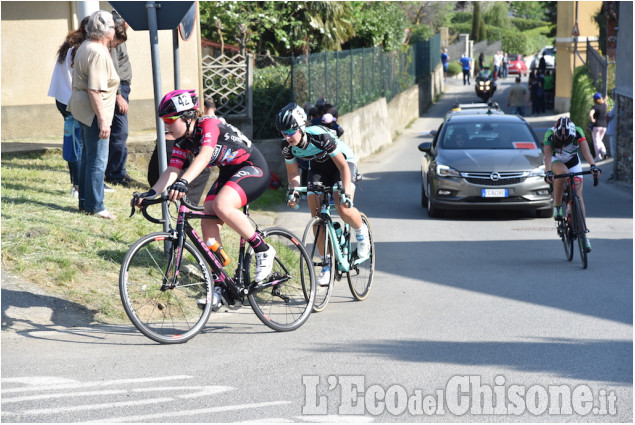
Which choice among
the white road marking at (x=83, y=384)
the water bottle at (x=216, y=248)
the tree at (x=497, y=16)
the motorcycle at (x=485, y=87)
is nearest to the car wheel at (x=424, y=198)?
the water bottle at (x=216, y=248)

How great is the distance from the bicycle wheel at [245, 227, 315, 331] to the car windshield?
28.0 feet

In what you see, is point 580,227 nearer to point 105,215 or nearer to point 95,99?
point 105,215

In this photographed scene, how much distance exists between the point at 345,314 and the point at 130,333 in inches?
76.7

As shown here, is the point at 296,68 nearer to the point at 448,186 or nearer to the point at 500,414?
the point at 448,186

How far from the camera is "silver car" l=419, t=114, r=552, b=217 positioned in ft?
47.2

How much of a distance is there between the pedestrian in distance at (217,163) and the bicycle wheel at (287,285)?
0.82 ft

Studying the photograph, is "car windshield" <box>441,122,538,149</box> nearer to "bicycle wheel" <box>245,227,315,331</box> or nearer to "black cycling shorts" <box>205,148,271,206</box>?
"bicycle wheel" <box>245,227,315,331</box>

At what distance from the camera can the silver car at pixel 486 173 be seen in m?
14.4

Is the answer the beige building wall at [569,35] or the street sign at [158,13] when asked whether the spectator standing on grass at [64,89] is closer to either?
the street sign at [158,13]

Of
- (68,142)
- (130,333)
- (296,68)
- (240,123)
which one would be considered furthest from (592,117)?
(130,333)

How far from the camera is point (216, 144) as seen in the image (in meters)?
6.84

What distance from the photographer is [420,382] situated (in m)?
5.73

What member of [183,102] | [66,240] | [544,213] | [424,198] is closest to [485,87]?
[424,198]

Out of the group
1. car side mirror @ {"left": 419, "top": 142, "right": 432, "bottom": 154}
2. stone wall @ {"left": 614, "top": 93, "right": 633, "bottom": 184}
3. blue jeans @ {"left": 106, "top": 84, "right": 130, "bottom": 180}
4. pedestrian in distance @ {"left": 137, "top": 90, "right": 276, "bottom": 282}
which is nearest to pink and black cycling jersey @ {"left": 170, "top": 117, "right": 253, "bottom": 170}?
pedestrian in distance @ {"left": 137, "top": 90, "right": 276, "bottom": 282}
